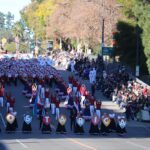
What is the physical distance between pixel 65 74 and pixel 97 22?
1831cm

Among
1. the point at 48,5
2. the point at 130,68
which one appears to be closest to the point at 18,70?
the point at 130,68

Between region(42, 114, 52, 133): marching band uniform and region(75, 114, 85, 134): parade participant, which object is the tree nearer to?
region(75, 114, 85, 134): parade participant

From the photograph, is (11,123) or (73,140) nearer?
(73,140)

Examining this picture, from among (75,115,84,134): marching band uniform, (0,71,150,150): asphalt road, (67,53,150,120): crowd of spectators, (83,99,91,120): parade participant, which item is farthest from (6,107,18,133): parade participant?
(67,53,150,120): crowd of spectators

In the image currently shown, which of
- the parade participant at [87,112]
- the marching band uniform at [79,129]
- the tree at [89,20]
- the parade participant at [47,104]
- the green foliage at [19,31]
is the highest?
the green foliage at [19,31]

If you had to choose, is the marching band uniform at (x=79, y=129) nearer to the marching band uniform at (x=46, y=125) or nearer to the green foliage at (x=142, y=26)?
the marching band uniform at (x=46, y=125)

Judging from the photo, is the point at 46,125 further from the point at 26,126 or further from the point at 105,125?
the point at 105,125

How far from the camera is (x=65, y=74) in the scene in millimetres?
60875

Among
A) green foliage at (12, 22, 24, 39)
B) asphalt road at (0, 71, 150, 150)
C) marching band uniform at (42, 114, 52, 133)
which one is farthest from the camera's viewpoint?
green foliage at (12, 22, 24, 39)

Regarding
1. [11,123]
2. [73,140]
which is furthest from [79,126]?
[11,123]

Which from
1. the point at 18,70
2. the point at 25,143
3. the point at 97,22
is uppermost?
the point at 97,22

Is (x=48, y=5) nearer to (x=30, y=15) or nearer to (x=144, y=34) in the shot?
(x=30, y=15)

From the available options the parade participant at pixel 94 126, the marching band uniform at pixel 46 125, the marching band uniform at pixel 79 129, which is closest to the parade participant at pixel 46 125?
the marching band uniform at pixel 46 125

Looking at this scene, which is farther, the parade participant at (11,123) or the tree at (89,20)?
the tree at (89,20)
